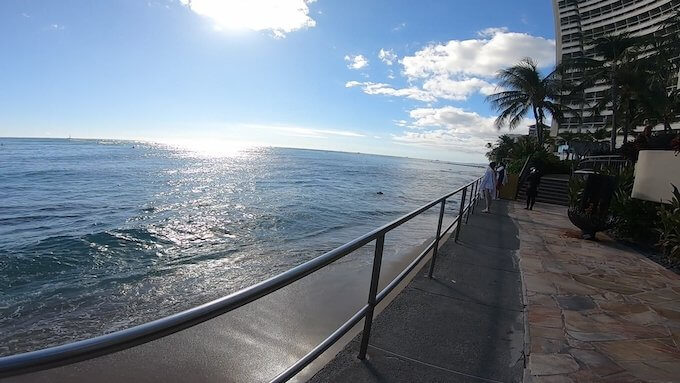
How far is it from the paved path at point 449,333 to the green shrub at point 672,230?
9.03 feet

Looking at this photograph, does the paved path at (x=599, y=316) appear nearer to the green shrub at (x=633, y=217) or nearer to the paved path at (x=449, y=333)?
the paved path at (x=449, y=333)

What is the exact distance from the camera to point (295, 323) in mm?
4906

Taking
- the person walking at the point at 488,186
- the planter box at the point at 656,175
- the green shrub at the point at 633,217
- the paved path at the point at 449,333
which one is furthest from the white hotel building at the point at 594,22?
the paved path at the point at 449,333

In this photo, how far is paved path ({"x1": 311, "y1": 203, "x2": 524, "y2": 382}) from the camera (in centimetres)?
277

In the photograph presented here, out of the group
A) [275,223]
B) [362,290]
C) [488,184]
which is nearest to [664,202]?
[488,184]

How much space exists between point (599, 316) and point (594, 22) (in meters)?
98.2

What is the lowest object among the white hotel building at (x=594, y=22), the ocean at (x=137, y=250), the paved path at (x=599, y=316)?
the ocean at (x=137, y=250)

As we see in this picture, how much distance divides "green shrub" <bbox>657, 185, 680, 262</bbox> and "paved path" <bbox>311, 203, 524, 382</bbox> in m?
2.75

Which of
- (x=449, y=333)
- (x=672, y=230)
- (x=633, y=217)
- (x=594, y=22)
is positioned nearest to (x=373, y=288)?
(x=449, y=333)

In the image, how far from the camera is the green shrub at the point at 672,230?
243 inches

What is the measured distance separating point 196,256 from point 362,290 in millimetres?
4394

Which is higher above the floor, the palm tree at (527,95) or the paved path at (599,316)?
the palm tree at (527,95)

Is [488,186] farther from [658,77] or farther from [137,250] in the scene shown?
[658,77]

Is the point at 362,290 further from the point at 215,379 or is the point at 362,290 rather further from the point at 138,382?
the point at 138,382
